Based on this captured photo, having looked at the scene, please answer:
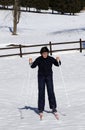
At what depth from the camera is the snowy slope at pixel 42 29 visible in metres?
46.5

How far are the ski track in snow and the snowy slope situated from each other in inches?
709

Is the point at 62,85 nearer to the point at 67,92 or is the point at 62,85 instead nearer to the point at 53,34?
the point at 67,92

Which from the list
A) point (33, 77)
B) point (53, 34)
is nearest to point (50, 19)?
point (53, 34)

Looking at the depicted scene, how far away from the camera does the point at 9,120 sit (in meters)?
10.9

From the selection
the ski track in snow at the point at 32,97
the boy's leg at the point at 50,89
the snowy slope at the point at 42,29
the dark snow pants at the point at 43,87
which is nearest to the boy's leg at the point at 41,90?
the dark snow pants at the point at 43,87

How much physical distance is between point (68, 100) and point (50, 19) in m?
62.3

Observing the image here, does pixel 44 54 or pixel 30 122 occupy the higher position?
pixel 44 54

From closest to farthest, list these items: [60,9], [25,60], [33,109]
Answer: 1. [33,109]
2. [25,60]
3. [60,9]

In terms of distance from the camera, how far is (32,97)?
1538 cm

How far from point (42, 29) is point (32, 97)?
4478cm

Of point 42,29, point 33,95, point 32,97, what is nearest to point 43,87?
point 32,97

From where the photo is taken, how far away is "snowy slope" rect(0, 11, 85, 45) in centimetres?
4647

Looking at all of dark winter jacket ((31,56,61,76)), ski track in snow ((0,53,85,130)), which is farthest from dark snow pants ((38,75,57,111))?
ski track in snow ((0,53,85,130))

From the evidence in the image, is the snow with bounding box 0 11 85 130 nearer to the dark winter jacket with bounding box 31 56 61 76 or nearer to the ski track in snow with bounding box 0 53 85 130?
the ski track in snow with bounding box 0 53 85 130
